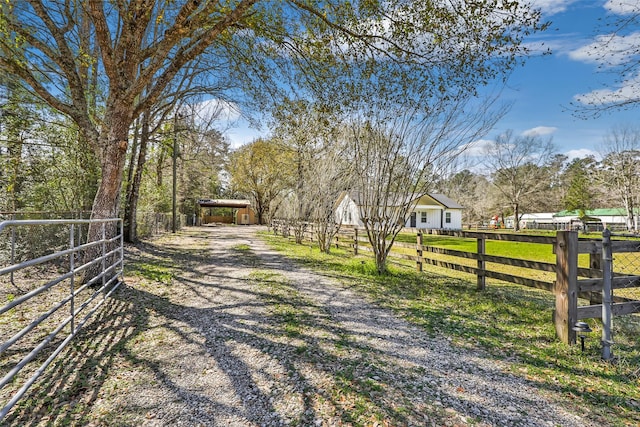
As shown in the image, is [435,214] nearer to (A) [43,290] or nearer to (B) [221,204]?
(B) [221,204]

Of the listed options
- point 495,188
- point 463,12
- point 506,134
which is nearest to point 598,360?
point 463,12

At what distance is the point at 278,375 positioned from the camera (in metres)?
2.84

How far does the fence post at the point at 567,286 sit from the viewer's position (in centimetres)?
346

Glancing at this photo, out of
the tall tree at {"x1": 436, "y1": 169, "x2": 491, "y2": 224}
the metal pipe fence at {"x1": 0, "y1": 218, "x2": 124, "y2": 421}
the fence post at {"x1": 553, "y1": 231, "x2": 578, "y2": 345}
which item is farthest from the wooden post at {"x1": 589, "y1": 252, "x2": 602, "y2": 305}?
the tall tree at {"x1": 436, "y1": 169, "x2": 491, "y2": 224}

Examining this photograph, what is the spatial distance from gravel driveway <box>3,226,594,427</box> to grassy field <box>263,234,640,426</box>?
236 millimetres

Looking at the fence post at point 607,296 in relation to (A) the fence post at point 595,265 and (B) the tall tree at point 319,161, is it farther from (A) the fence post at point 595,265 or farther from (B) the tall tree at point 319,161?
(B) the tall tree at point 319,161

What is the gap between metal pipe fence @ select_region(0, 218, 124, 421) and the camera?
250 cm

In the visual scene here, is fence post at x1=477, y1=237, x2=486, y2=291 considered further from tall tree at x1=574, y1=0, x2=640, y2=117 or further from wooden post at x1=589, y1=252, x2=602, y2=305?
tall tree at x1=574, y1=0, x2=640, y2=117

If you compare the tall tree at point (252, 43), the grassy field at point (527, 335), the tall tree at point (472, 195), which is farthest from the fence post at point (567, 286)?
the tall tree at point (472, 195)

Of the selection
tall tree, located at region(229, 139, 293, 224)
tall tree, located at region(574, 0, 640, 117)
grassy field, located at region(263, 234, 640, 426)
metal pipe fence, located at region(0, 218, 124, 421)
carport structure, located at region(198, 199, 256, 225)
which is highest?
tall tree, located at region(229, 139, 293, 224)

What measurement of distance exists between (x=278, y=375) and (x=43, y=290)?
6.75ft

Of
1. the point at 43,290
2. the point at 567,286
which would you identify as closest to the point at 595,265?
the point at 567,286

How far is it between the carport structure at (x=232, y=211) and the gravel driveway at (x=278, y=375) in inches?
1268

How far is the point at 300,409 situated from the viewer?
2.37 metres
